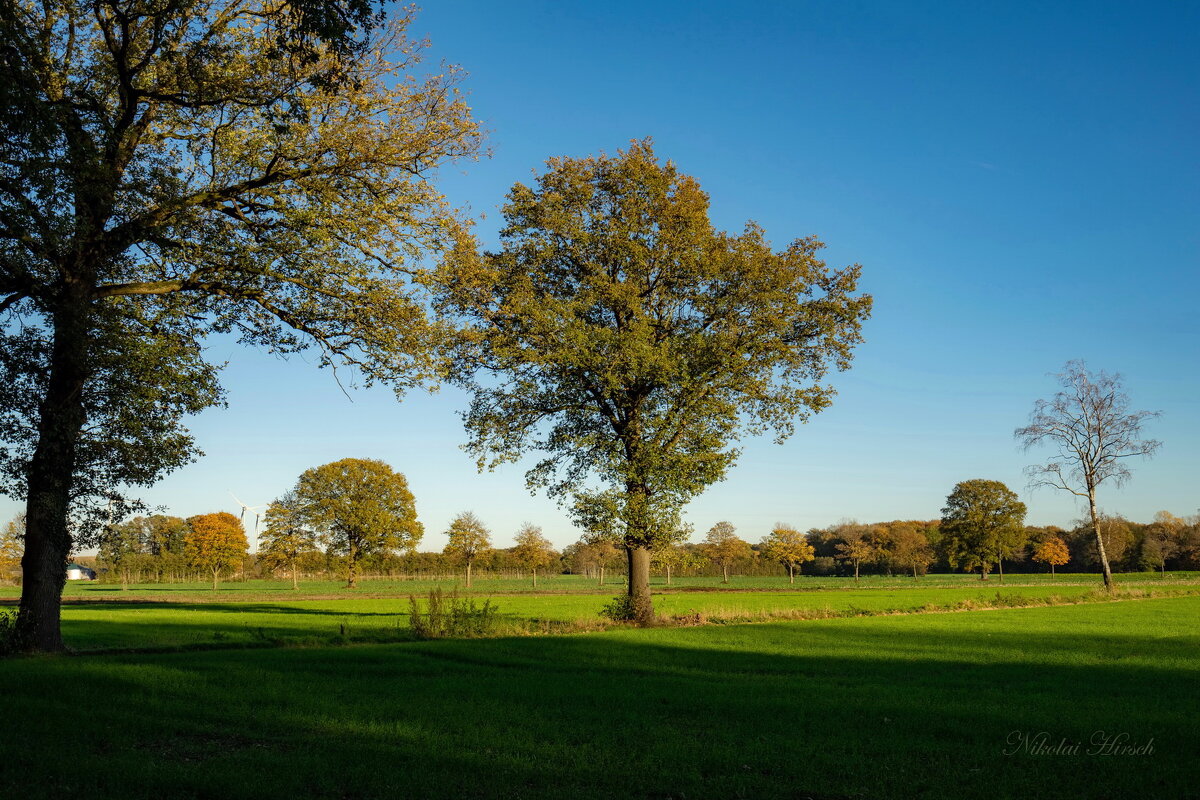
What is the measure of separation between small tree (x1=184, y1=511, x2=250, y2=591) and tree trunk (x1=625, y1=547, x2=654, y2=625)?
84800mm

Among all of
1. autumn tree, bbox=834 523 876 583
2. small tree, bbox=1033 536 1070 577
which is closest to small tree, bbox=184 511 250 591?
→ autumn tree, bbox=834 523 876 583

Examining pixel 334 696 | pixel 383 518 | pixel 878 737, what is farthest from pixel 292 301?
pixel 383 518

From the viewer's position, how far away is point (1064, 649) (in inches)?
840

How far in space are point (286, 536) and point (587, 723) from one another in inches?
3127

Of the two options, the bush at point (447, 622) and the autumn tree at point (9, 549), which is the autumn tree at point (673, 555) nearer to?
the bush at point (447, 622)

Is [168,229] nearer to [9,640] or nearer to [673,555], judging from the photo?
[9,640]

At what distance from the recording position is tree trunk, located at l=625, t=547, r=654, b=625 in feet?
99.2

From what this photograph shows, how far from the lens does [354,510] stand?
82.9m

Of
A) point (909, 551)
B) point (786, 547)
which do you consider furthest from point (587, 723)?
point (909, 551)

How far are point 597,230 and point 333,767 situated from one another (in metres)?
24.7

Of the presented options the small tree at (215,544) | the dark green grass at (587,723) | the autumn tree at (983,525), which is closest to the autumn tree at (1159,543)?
the autumn tree at (983,525)

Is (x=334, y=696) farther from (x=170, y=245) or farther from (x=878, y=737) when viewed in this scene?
(x=170, y=245)

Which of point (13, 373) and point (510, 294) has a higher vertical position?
point (510, 294)

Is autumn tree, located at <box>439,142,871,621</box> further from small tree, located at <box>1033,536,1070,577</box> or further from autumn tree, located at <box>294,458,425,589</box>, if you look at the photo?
small tree, located at <box>1033,536,1070,577</box>
